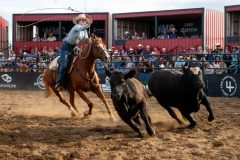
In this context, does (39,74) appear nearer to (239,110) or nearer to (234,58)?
(234,58)

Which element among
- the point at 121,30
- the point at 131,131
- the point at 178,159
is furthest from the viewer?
the point at 121,30

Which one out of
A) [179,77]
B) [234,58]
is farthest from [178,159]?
[234,58]

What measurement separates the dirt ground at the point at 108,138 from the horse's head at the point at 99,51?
1.16m

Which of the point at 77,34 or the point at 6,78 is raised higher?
the point at 77,34

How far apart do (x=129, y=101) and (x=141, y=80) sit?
9015mm

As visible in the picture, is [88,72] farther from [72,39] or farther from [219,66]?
[219,66]

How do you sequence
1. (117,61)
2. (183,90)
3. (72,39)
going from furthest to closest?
(117,61) → (72,39) → (183,90)

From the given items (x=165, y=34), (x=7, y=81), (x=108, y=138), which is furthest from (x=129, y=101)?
(x=165, y=34)

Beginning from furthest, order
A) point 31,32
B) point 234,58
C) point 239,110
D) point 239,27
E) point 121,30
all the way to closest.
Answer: point 31,32 < point 121,30 < point 239,27 < point 234,58 < point 239,110

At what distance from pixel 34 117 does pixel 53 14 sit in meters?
15.8

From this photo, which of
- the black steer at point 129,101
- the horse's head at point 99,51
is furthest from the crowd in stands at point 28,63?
the black steer at point 129,101

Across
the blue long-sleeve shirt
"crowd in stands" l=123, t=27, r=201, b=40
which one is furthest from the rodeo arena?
"crowd in stands" l=123, t=27, r=201, b=40

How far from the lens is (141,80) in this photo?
16078 mm

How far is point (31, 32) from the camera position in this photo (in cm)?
2689
